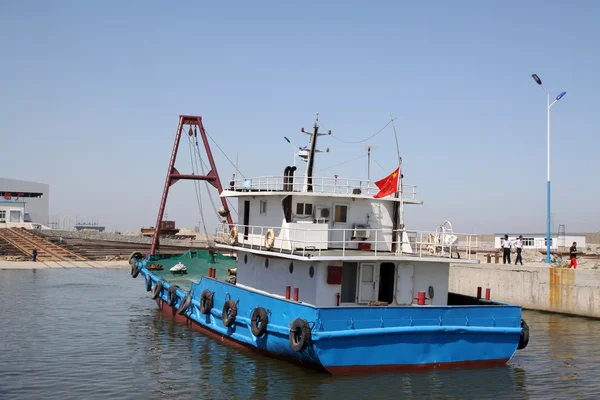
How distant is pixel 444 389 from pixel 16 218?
3117 inches

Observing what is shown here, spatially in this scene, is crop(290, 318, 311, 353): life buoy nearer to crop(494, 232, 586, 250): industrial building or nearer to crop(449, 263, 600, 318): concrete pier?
crop(449, 263, 600, 318): concrete pier

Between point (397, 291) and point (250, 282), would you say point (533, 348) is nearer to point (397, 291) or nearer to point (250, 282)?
point (397, 291)

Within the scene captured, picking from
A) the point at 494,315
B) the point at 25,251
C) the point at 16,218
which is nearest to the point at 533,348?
the point at 494,315

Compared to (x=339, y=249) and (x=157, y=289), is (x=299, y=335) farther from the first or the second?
(x=157, y=289)

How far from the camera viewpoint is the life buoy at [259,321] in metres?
16.0

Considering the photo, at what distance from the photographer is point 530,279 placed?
27.0 metres

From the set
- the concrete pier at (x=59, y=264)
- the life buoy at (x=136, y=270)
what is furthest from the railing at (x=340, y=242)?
the concrete pier at (x=59, y=264)

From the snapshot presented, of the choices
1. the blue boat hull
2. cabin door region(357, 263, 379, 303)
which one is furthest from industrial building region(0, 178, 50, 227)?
the blue boat hull

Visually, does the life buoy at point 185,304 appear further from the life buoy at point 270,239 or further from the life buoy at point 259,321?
the life buoy at point 270,239

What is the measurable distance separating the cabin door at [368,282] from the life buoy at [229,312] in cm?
369

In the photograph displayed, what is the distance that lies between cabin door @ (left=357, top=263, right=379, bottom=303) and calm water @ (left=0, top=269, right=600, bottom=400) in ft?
8.39

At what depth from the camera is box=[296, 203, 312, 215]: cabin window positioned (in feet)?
57.0


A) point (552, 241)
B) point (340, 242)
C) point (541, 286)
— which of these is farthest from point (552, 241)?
point (340, 242)

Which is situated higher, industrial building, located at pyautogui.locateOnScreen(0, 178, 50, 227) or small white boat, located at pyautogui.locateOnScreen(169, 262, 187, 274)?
industrial building, located at pyautogui.locateOnScreen(0, 178, 50, 227)
